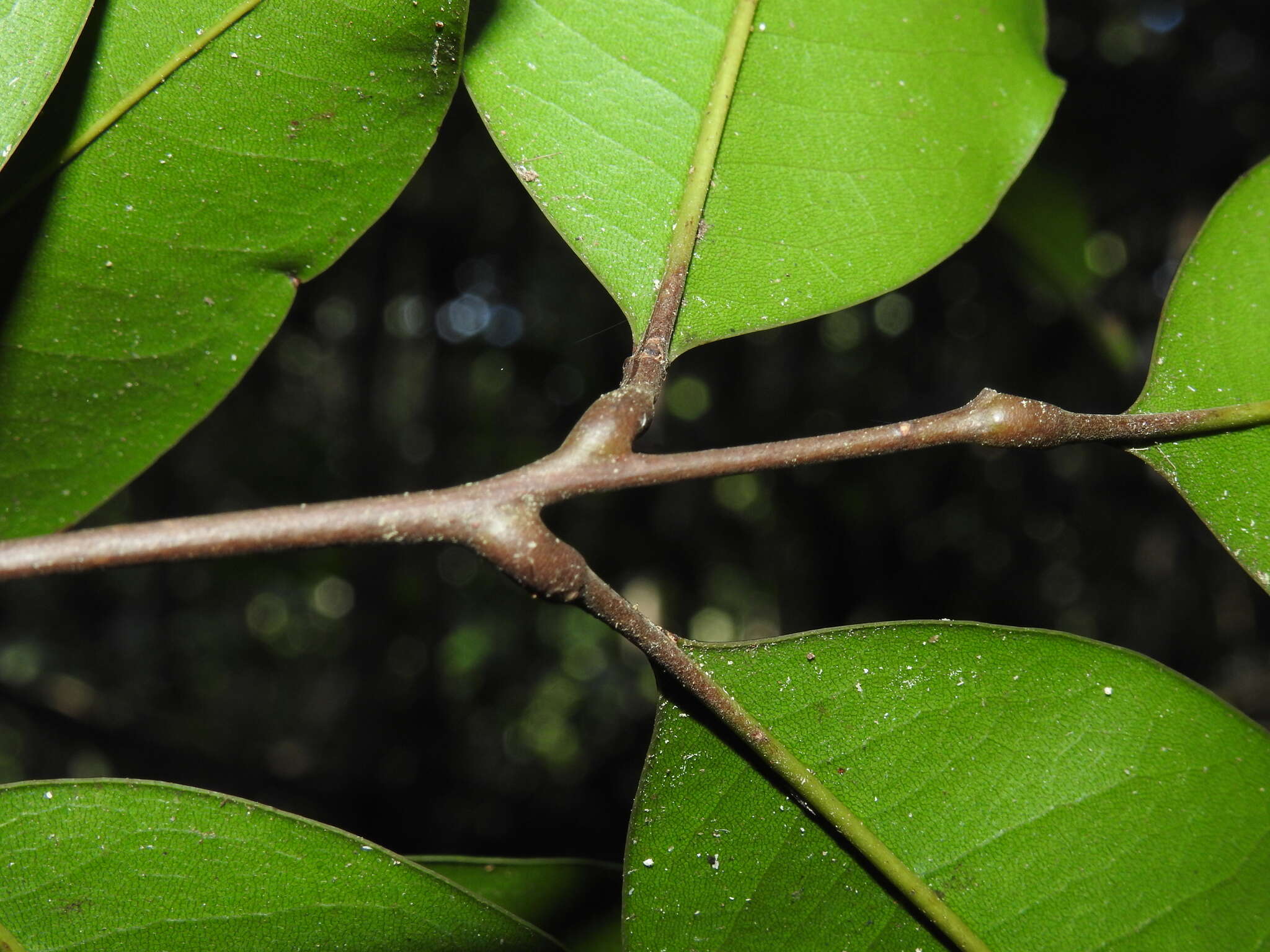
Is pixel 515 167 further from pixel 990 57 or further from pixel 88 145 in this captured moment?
pixel 990 57

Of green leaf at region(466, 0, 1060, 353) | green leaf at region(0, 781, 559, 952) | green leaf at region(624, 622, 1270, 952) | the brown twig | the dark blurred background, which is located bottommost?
the dark blurred background

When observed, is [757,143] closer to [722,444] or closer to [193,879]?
[193,879]

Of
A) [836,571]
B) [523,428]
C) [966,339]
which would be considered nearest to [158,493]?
[523,428]

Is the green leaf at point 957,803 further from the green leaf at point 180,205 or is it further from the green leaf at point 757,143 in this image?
the green leaf at point 180,205

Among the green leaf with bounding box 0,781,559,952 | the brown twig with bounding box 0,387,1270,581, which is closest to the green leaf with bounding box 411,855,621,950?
the green leaf with bounding box 0,781,559,952

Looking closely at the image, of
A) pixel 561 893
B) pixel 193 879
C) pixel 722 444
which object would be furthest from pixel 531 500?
pixel 722 444

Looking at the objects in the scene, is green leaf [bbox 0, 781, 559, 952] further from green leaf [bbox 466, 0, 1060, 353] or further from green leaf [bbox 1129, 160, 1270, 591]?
green leaf [bbox 1129, 160, 1270, 591]

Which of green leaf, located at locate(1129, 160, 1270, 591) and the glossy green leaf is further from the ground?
the glossy green leaf

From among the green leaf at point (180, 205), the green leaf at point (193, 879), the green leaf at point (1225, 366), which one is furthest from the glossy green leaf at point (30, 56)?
the green leaf at point (1225, 366)
